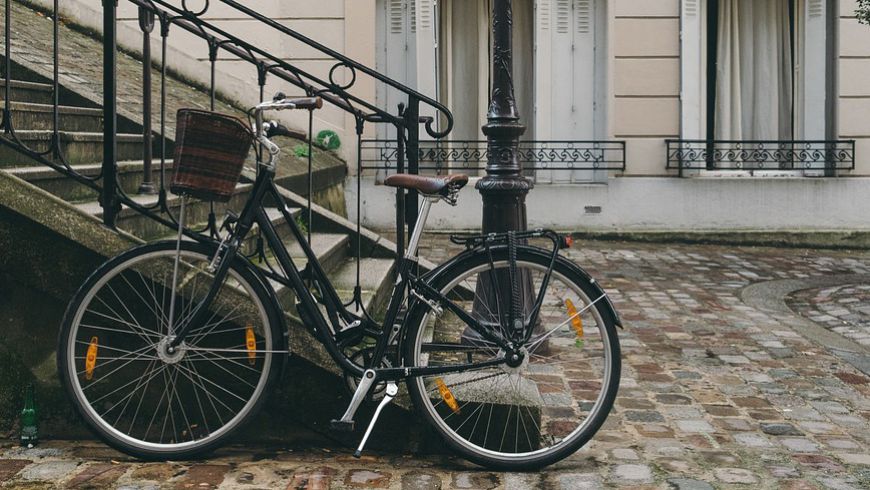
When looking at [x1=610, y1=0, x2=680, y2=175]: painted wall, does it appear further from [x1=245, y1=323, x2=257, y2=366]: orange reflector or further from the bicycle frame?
[x1=245, y1=323, x2=257, y2=366]: orange reflector

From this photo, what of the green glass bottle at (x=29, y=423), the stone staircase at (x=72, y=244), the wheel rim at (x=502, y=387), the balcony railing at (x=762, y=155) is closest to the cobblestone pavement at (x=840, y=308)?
the stone staircase at (x=72, y=244)

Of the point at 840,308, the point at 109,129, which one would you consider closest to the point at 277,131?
the point at 109,129

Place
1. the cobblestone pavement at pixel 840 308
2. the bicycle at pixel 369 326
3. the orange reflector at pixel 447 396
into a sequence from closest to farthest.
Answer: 1. the bicycle at pixel 369 326
2. the orange reflector at pixel 447 396
3. the cobblestone pavement at pixel 840 308

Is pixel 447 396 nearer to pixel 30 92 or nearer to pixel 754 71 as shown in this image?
pixel 30 92

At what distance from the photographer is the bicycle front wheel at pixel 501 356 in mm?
4422

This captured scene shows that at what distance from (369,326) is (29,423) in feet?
4.82

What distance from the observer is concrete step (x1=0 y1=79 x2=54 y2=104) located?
6628mm

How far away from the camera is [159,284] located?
4520mm

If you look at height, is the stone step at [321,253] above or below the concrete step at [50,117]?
below

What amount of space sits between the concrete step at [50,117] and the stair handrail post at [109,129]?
4.08 ft

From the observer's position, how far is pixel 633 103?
532 inches

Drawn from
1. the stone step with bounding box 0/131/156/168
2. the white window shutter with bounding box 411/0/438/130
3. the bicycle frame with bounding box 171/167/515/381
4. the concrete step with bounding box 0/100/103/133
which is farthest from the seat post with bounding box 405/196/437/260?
the white window shutter with bounding box 411/0/438/130

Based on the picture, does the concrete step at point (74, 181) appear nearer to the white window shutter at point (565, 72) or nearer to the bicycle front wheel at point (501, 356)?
the bicycle front wheel at point (501, 356)

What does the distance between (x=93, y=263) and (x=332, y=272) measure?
6.51 ft
